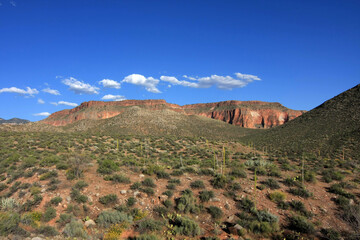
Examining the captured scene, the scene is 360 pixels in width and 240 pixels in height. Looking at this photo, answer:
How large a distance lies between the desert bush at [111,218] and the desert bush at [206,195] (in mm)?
3254

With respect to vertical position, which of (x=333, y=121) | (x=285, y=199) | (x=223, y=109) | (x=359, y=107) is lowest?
(x=285, y=199)

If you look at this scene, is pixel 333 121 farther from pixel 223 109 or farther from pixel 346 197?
pixel 223 109

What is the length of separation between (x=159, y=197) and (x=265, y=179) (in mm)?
6295

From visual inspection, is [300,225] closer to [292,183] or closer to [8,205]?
[292,183]

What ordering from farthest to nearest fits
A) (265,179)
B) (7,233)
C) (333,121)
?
(333,121)
(265,179)
(7,233)

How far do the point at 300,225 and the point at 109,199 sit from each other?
7.78m

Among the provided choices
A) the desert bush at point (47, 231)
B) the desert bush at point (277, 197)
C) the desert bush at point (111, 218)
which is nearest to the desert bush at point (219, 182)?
the desert bush at point (277, 197)

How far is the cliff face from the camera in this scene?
9000 centimetres

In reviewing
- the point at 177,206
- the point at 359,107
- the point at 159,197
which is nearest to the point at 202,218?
the point at 177,206

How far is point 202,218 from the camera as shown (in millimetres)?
7445

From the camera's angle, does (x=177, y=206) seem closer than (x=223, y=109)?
Yes

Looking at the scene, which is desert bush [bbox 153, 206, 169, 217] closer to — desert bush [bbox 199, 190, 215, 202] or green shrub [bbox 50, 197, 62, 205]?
desert bush [bbox 199, 190, 215, 202]

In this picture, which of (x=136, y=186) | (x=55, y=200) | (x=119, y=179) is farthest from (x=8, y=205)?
(x=136, y=186)

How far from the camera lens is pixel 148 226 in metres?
6.65
